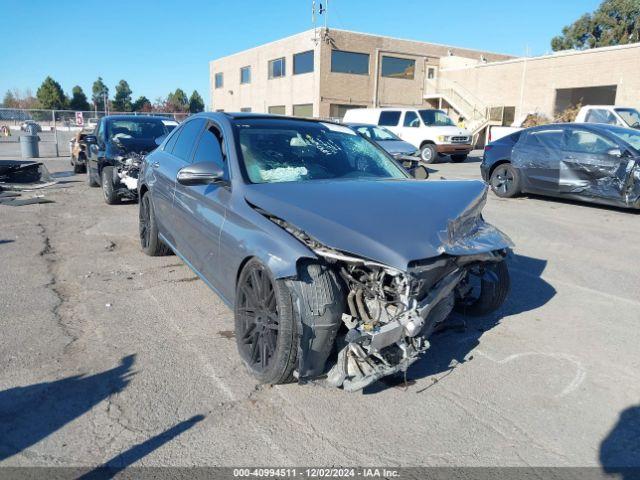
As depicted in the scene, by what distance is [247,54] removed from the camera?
45.4 m

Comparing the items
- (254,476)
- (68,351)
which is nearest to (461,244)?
(254,476)

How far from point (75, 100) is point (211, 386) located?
92.2m

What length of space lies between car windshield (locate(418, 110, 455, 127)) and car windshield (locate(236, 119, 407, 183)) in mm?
16164

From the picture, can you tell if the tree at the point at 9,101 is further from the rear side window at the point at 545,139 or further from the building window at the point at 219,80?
the rear side window at the point at 545,139

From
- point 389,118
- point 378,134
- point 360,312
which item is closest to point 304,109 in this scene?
point 389,118

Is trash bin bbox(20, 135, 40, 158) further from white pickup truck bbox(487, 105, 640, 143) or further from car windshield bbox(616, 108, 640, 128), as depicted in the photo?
car windshield bbox(616, 108, 640, 128)

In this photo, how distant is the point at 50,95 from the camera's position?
252 feet

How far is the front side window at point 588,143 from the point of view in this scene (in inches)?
364

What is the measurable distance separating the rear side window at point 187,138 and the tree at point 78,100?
277 feet

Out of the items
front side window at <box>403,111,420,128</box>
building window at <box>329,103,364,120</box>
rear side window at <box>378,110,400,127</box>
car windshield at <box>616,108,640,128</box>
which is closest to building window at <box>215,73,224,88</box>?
building window at <box>329,103,364,120</box>

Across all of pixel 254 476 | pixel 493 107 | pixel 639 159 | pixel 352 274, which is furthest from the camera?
pixel 493 107

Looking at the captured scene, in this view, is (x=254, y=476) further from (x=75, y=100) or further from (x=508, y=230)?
(x=75, y=100)

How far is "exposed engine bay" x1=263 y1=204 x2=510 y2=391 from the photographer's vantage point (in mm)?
2807

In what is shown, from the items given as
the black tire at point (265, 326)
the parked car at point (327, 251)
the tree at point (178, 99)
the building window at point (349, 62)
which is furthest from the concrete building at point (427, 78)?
the tree at point (178, 99)
